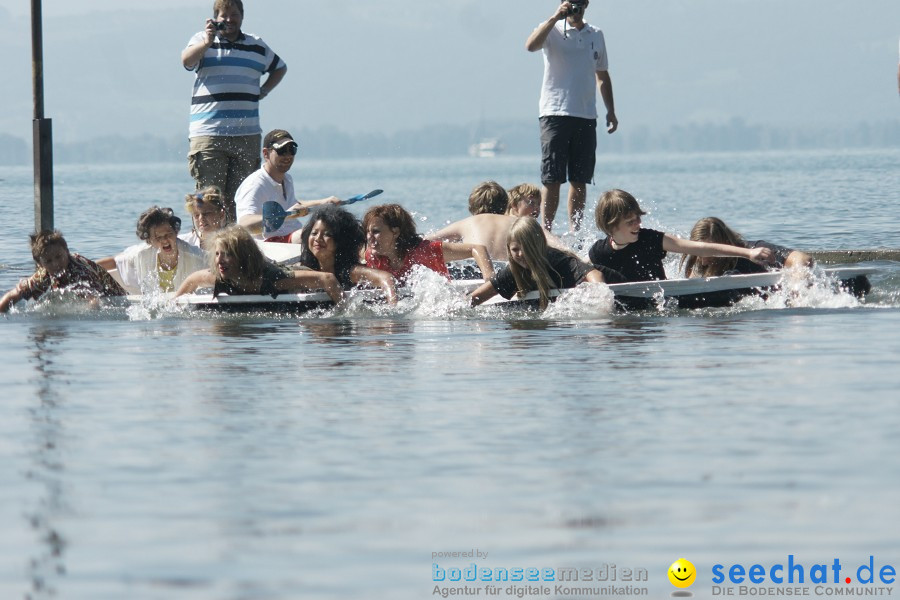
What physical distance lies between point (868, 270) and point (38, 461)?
7.33 meters

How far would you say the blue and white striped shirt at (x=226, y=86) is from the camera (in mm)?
14047

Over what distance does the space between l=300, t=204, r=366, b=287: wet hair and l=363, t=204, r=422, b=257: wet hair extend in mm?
138

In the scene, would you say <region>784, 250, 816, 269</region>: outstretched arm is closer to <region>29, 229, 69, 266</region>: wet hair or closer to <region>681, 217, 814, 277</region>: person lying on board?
<region>681, 217, 814, 277</region>: person lying on board

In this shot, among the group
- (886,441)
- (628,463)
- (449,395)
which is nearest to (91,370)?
(449,395)

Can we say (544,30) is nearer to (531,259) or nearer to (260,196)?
(260,196)

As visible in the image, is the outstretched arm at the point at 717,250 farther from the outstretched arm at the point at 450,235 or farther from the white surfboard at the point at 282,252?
the white surfboard at the point at 282,252

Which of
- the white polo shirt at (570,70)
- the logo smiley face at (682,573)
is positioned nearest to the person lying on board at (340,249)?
the white polo shirt at (570,70)

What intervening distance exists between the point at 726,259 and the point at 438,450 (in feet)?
19.1

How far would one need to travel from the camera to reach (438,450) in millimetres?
6531

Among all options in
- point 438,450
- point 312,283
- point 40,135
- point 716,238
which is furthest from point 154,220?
point 438,450

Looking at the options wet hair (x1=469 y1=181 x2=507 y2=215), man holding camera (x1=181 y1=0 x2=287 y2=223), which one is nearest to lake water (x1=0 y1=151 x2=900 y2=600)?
wet hair (x1=469 y1=181 x2=507 y2=215)

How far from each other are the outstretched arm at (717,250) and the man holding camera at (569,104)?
3.90 m

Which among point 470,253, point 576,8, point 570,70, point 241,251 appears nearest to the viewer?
point 241,251

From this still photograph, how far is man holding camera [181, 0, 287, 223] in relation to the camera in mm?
13945
